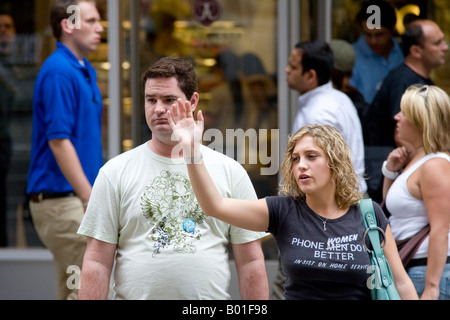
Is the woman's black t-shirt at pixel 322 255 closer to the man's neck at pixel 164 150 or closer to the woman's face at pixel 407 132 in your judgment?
the man's neck at pixel 164 150

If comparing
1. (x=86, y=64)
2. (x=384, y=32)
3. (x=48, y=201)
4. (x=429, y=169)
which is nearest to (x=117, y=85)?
(x=86, y=64)

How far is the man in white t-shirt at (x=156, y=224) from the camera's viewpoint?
3105mm

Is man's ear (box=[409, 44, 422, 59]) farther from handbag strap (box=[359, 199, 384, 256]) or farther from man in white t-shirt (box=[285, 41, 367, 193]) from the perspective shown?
handbag strap (box=[359, 199, 384, 256])

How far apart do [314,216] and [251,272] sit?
41 cm

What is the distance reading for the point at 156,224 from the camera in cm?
311

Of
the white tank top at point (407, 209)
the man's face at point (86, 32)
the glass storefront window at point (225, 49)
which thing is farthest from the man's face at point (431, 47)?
the glass storefront window at point (225, 49)

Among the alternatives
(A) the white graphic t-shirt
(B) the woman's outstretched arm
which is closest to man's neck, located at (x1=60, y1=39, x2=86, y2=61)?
(A) the white graphic t-shirt

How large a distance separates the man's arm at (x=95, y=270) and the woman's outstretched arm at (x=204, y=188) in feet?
1.62

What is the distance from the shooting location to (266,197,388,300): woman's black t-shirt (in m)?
2.96

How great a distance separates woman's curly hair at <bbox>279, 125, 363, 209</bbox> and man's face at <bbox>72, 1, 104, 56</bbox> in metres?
1.92

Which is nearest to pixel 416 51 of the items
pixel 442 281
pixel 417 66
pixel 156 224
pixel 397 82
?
pixel 417 66

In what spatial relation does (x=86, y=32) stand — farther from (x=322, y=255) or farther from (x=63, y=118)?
(x=322, y=255)

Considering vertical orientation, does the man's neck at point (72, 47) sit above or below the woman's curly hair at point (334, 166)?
above

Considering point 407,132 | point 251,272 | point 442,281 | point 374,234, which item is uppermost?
point 407,132
